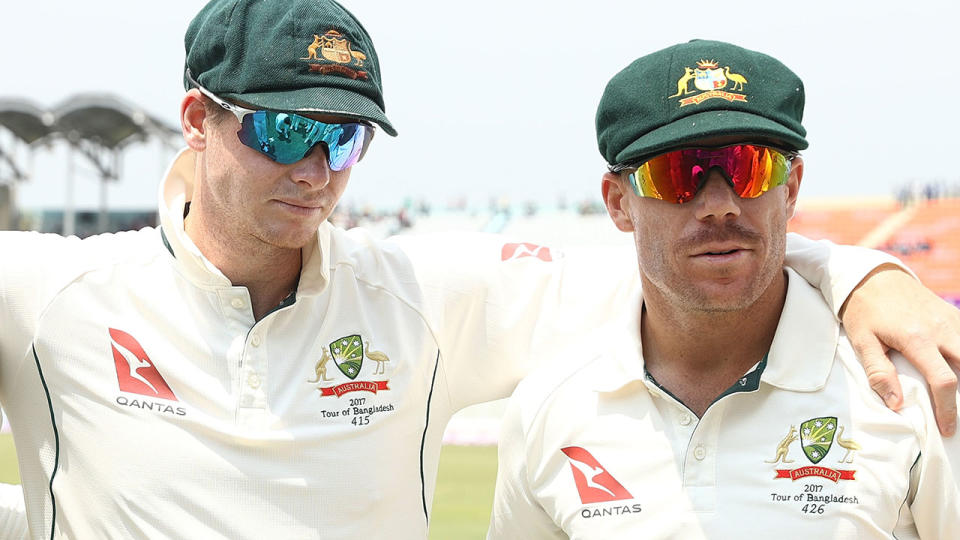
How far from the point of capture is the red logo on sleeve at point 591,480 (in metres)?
2.66

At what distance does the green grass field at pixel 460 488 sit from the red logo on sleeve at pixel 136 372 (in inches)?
177

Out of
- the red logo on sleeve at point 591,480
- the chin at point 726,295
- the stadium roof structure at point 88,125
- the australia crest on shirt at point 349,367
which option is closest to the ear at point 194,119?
the australia crest on shirt at point 349,367

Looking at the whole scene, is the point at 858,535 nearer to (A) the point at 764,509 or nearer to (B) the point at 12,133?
(A) the point at 764,509

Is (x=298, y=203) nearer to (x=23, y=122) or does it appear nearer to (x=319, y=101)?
(x=319, y=101)

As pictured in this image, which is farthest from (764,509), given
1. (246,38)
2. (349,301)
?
(246,38)

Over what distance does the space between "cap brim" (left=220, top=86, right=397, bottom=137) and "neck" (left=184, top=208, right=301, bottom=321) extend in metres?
0.40

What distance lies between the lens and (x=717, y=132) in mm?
2514

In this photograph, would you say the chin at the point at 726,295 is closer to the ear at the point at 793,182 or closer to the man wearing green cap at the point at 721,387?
the man wearing green cap at the point at 721,387

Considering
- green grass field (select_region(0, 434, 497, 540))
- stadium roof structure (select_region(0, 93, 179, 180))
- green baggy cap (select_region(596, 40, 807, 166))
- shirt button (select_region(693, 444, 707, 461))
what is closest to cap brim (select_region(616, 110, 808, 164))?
green baggy cap (select_region(596, 40, 807, 166))

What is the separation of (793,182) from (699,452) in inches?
29.5

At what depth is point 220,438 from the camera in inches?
115

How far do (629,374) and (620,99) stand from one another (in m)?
0.71

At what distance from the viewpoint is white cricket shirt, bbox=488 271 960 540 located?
8.13 ft

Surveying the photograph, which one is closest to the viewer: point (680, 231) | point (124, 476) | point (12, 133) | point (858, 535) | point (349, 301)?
point (858, 535)
